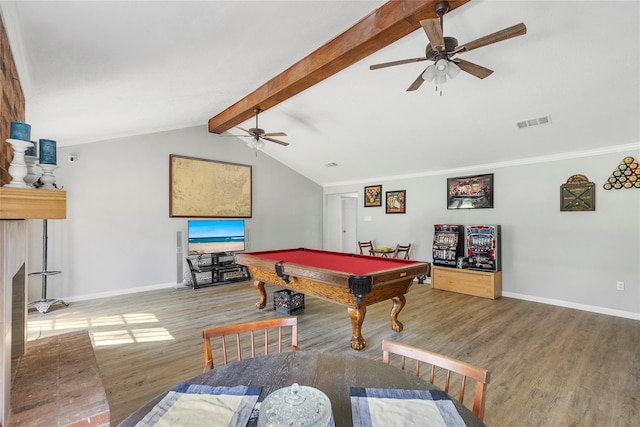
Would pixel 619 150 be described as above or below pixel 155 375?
above

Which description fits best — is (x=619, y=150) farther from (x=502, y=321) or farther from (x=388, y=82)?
(x=388, y=82)

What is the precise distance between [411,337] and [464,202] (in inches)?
131

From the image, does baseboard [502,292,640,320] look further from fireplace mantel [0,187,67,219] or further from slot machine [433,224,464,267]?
fireplace mantel [0,187,67,219]

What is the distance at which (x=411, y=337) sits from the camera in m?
3.30

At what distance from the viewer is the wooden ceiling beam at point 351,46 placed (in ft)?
8.16

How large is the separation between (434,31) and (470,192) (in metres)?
4.18

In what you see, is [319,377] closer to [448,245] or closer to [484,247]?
[484,247]

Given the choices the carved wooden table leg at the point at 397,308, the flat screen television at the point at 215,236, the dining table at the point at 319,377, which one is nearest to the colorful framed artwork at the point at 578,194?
the carved wooden table leg at the point at 397,308

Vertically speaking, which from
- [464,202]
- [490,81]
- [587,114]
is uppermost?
[490,81]

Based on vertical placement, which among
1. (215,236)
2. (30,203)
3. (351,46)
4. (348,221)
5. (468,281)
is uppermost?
(351,46)

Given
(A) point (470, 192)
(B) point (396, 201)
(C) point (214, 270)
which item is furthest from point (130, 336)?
(A) point (470, 192)

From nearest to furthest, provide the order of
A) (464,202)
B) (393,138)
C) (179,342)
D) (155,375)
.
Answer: (155,375), (179,342), (393,138), (464,202)

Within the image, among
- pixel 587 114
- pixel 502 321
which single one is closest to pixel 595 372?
pixel 502 321

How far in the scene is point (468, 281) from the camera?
5082 millimetres
